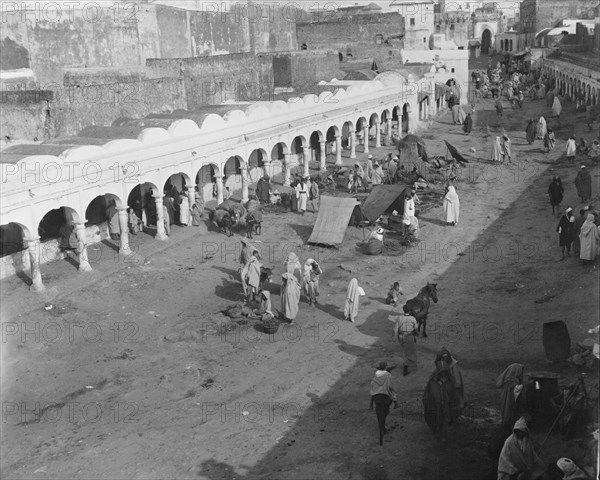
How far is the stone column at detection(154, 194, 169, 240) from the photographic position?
62.0ft

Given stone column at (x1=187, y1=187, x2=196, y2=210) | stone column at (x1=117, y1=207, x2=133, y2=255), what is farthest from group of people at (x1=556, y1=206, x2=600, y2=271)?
stone column at (x1=117, y1=207, x2=133, y2=255)

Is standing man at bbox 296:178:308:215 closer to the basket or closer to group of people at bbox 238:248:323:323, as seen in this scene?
group of people at bbox 238:248:323:323

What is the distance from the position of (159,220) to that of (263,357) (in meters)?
7.14

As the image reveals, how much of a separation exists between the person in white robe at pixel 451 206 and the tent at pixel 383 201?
121 centimetres

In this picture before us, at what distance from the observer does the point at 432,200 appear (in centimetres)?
2277

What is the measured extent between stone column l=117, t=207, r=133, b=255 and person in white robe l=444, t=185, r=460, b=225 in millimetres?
8373

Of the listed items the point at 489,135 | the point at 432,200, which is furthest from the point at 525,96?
the point at 432,200

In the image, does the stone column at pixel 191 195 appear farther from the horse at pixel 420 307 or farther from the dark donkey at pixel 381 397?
the dark donkey at pixel 381 397

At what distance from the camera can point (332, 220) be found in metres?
19.5

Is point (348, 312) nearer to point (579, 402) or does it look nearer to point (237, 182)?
point (579, 402)

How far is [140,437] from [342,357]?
12.4ft

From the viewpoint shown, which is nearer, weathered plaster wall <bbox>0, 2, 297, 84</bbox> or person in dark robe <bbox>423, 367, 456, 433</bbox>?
person in dark robe <bbox>423, 367, 456, 433</bbox>

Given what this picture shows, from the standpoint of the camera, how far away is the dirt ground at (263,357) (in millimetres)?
9930

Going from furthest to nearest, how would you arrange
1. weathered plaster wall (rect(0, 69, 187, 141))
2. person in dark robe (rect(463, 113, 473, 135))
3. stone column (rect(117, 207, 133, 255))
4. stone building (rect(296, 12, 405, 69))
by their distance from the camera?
1. stone building (rect(296, 12, 405, 69))
2. person in dark robe (rect(463, 113, 473, 135))
3. weathered plaster wall (rect(0, 69, 187, 141))
4. stone column (rect(117, 207, 133, 255))
